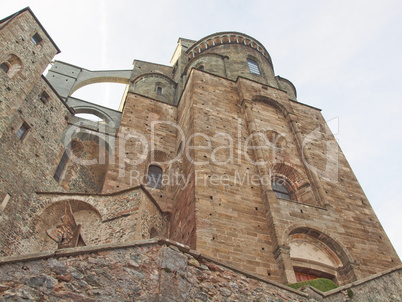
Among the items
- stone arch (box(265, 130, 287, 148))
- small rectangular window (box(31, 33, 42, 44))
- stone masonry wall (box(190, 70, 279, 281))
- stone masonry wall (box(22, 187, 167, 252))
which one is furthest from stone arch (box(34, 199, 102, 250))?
stone arch (box(265, 130, 287, 148))

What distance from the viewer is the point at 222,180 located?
1204 centimetres

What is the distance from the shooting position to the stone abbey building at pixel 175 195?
18.9 ft

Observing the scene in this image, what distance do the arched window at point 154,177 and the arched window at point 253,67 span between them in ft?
29.4

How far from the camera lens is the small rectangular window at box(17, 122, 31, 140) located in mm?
12911

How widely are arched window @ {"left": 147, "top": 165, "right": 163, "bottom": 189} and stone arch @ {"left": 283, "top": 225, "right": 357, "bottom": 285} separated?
20.8 feet

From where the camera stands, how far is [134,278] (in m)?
5.47

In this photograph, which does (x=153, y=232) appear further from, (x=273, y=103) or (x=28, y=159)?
(x=273, y=103)

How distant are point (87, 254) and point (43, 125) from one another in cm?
1029

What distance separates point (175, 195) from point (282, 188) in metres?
4.27

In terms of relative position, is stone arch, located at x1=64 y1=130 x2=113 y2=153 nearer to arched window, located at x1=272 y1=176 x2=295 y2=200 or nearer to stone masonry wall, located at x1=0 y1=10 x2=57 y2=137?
stone masonry wall, located at x1=0 y1=10 x2=57 y2=137

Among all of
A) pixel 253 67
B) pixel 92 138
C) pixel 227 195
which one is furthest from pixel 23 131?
pixel 253 67

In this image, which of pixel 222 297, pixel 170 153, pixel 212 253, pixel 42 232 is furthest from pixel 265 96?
pixel 222 297

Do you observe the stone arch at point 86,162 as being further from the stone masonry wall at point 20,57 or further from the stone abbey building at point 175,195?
the stone masonry wall at point 20,57

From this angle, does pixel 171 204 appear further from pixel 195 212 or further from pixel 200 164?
pixel 195 212
